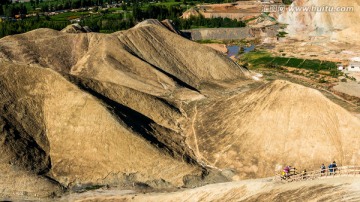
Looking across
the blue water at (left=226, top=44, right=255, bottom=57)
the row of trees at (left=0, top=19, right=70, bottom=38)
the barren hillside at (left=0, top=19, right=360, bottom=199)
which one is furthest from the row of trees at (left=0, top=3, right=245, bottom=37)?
the barren hillside at (left=0, top=19, right=360, bottom=199)

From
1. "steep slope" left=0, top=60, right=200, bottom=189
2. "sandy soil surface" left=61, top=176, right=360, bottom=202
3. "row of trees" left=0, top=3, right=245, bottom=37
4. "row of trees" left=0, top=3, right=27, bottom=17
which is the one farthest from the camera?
"row of trees" left=0, top=3, right=27, bottom=17

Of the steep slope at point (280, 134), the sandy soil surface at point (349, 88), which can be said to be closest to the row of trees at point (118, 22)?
the sandy soil surface at point (349, 88)

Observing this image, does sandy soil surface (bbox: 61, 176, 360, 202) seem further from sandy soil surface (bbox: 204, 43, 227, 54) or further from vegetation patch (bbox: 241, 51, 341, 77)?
sandy soil surface (bbox: 204, 43, 227, 54)

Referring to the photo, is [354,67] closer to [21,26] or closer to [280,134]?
[280,134]

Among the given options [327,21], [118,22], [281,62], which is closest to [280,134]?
[281,62]

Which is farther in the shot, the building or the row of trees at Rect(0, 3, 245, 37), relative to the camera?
the row of trees at Rect(0, 3, 245, 37)

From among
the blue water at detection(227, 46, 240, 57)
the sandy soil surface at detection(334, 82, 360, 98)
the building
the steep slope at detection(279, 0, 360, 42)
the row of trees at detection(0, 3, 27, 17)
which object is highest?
the row of trees at detection(0, 3, 27, 17)

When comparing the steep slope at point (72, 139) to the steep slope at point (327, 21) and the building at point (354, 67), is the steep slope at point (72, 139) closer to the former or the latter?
the building at point (354, 67)

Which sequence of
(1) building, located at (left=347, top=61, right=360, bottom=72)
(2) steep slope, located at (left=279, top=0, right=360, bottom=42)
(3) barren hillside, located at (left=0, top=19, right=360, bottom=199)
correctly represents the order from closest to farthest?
(3) barren hillside, located at (left=0, top=19, right=360, bottom=199), (1) building, located at (left=347, top=61, right=360, bottom=72), (2) steep slope, located at (left=279, top=0, right=360, bottom=42)

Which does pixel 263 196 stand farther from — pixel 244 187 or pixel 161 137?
pixel 161 137
